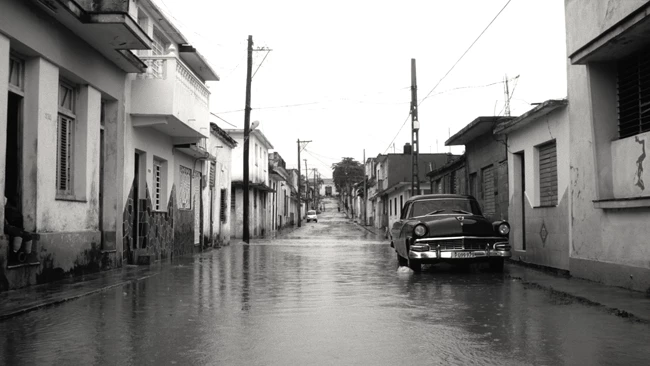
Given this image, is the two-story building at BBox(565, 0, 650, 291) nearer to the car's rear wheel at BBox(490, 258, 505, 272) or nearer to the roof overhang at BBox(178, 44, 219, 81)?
the car's rear wheel at BBox(490, 258, 505, 272)

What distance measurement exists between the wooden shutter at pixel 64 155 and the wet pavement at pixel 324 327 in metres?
2.75

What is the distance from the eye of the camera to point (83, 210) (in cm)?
1228

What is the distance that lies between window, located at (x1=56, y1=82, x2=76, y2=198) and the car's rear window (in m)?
7.48

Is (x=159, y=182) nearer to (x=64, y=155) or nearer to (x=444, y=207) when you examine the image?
(x=64, y=155)

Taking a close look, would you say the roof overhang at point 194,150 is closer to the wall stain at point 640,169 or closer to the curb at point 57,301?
the curb at point 57,301

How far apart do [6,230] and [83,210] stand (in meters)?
3.02

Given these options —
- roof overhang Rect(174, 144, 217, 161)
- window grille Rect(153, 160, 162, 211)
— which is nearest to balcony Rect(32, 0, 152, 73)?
window grille Rect(153, 160, 162, 211)

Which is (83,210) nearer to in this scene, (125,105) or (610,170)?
(125,105)

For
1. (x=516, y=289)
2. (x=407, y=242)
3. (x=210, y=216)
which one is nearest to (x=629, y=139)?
(x=516, y=289)

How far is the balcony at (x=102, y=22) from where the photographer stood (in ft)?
34.1

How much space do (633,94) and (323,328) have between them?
684cm

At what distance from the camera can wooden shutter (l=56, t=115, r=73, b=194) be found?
11.7 m

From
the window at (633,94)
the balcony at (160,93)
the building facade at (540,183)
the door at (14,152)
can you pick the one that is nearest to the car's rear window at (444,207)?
the building facade at (540,183)

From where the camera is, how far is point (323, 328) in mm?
6473
